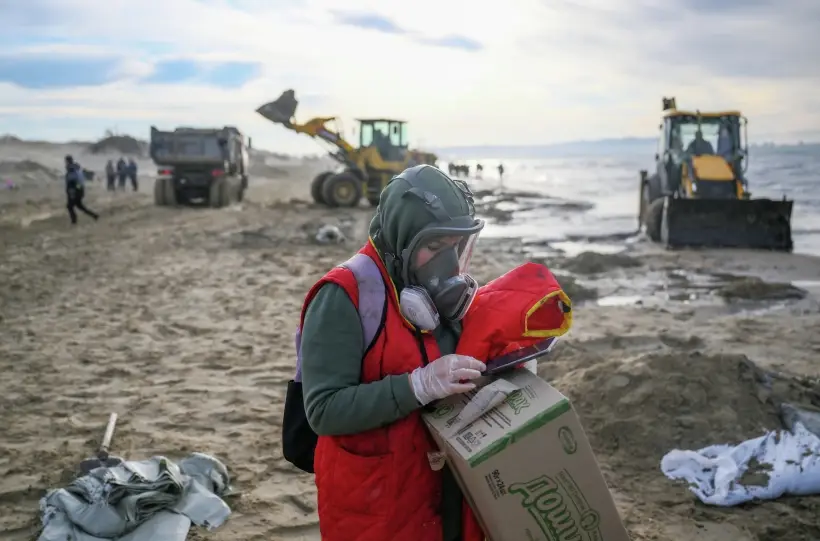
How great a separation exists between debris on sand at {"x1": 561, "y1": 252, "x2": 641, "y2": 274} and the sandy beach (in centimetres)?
4

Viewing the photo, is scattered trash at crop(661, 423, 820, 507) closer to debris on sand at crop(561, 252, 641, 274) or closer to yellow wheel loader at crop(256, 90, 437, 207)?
debris on sand at crop(561, 252, 641, 274)

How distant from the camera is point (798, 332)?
7.13 m

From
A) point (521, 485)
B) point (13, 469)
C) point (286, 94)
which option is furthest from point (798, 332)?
point (286, 94)

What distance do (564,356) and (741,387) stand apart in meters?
1.78

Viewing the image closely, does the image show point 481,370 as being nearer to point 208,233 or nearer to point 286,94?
point 208,233

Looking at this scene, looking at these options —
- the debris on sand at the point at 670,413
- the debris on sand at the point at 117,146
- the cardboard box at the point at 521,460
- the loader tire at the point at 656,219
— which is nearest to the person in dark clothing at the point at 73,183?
the loader tire at the point at 656,219

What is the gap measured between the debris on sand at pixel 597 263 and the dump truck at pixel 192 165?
1215cm

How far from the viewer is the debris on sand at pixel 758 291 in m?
9.06

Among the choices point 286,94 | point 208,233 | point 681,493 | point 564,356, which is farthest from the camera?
point 286,94

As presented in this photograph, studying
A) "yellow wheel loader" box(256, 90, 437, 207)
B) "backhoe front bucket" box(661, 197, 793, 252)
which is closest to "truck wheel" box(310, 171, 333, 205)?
"yellow wheel loader" box(256, 90, 437, 207)

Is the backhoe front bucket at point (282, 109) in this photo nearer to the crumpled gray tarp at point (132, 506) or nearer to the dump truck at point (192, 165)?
the dump truck at point (192, 165)

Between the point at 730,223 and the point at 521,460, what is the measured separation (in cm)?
1226

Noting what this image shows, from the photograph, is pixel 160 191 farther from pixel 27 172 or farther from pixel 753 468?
pixel 27 172

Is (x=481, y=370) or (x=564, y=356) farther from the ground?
(x=481, y=370)
